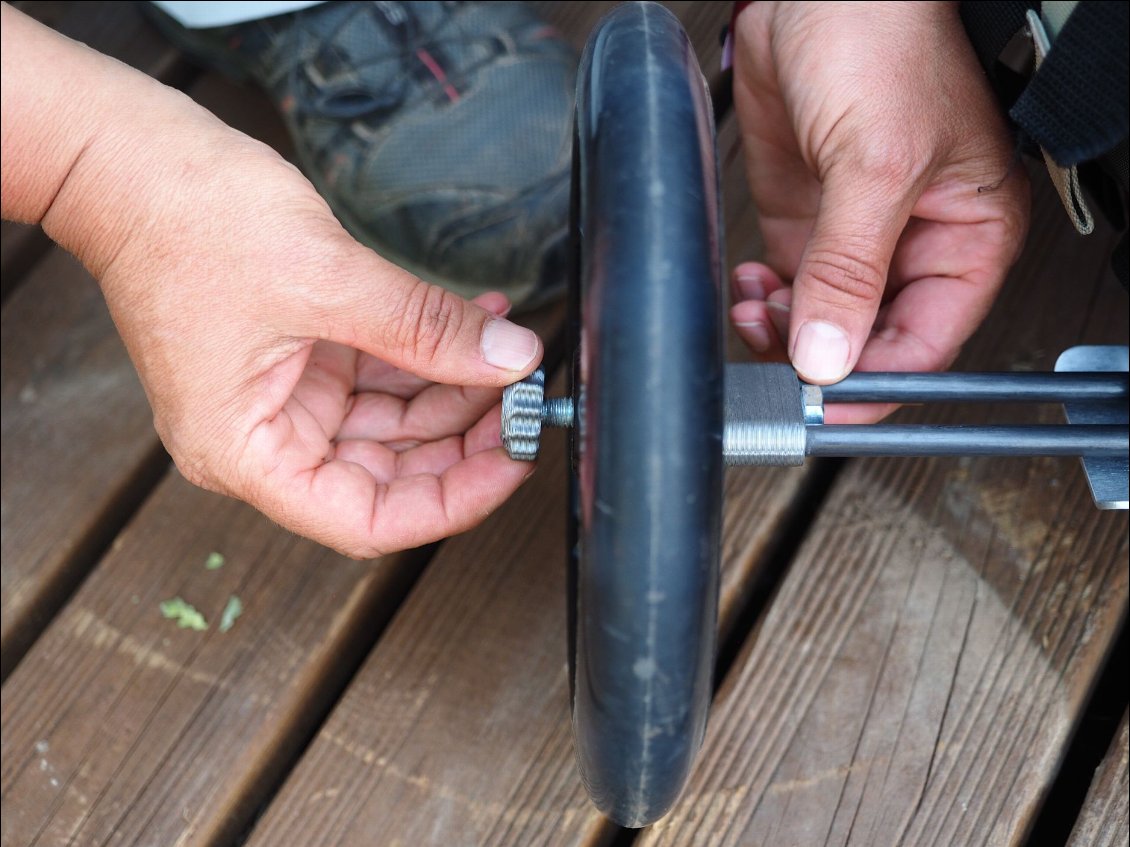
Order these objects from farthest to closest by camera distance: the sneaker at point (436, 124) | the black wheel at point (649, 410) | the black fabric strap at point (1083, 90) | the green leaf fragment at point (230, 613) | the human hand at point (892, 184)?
the sneaker at point (436, 124), the green leaf fragment at point (230, 613), the human hand at point (892, 184), the black fabric strap at point (1083, 90), the black wheel at point (649, 410)

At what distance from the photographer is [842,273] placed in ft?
2.23

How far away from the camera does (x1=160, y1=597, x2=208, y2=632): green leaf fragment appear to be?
818 mm

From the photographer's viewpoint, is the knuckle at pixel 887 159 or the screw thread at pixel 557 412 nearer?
the screw thread at pixel 557 412

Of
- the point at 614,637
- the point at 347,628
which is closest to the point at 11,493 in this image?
the point at 347,628

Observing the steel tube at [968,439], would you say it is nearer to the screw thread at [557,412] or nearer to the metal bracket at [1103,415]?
the metal bracket at [1103,415]

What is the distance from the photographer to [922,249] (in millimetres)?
813

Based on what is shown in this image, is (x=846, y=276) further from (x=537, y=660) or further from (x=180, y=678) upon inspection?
(x=180, y=678)

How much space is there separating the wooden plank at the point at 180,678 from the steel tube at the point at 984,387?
0.40 meters

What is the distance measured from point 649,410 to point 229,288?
34cm

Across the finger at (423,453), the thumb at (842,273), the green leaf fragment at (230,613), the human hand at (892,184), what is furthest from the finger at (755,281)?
the green leaf fragment at (230,613)

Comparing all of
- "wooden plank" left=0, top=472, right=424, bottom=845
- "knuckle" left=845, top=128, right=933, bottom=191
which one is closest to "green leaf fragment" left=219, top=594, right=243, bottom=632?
"wooden plank" left=0, top=472, right=424, bottom=845

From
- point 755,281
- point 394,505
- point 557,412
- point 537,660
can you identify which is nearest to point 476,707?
point 537,660

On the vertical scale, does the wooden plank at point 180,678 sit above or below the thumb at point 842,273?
below

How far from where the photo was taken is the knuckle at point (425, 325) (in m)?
0.65
